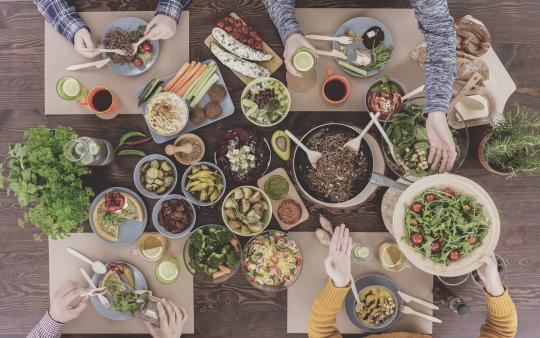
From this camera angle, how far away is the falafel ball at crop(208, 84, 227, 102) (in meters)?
2.25

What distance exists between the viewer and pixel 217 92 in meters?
2.25

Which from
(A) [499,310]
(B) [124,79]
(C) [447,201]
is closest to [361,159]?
(C) [447,201]

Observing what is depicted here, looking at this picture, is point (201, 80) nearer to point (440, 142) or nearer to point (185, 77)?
point (185, 77)

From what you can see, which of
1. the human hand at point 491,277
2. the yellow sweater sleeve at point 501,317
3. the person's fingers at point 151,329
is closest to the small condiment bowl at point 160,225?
the person's fingers at point 151,329

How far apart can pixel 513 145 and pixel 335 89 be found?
0.95m

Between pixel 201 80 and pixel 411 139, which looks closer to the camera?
pixel 411 139

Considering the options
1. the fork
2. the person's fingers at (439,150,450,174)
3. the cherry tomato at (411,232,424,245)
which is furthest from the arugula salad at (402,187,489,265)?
the fork

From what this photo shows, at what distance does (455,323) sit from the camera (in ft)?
7.73

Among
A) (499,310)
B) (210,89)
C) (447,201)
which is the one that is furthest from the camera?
(210,89)

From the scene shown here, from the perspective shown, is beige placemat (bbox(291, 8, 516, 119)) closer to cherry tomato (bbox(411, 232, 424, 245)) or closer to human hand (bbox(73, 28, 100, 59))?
cherry tomato (bbox(411, 232, 424, 245))

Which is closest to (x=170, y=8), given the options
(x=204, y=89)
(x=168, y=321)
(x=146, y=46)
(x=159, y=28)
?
(x=159, y=28)

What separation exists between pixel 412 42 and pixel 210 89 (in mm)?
1174

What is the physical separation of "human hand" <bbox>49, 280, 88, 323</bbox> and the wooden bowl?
67.8 inches

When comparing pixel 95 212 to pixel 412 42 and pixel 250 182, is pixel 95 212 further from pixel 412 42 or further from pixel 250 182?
pixel 412 42
